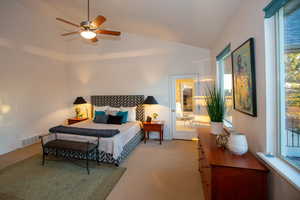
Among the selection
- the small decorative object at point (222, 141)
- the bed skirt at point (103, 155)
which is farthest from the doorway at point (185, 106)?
the small decorative object at point (222, 141)

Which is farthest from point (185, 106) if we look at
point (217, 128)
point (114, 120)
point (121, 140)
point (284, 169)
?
point (284, 169)

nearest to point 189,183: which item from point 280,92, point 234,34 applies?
point 280,92

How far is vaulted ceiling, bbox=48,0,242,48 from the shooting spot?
6.76 ft

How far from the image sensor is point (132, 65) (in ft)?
15.0

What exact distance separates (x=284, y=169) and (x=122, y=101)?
4.07 meters

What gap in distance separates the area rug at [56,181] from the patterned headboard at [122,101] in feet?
6.54

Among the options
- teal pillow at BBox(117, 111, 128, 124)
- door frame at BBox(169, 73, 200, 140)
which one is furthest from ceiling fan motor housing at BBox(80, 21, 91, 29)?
door frame at BBox(169, 73, 200, 140)

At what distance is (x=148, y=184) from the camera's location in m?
2.25

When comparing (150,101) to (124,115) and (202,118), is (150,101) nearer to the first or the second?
(124,115)

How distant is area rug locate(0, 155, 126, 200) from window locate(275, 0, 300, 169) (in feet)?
7.30

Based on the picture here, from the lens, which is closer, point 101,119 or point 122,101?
point 101,119

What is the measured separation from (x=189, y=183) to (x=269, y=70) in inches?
77.0

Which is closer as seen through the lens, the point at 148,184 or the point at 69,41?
the point at 148,184

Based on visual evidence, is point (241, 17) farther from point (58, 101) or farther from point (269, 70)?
point (58, 101)
